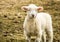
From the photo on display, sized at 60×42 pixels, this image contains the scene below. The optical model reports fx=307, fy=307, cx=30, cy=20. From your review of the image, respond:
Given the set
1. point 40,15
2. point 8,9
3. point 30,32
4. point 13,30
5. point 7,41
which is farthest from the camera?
point 8,9

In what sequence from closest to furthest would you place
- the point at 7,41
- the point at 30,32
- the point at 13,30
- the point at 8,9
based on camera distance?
the point at 30,32
the point at 7,41
the point at 13,30
the point at 8,9

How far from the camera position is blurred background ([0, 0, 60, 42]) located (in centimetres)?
948

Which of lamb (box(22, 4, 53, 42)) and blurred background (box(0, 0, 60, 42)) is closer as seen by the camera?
lamb (box(22, 4, 53, 42))

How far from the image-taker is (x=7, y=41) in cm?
894

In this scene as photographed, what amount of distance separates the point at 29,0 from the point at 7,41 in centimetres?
590

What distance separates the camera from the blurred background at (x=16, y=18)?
31.1 ft

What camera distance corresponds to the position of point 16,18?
1143cm

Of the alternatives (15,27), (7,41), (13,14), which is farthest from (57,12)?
(7,41)

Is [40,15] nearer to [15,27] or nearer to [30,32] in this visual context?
[30,32]

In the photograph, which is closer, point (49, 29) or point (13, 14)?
point (49, 29)

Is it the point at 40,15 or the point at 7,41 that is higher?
the point at 40,15

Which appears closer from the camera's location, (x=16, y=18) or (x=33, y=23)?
(x=33, y=23)

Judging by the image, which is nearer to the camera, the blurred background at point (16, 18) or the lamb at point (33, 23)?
the lamb at point (33, 23)

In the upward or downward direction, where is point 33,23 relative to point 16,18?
upward
